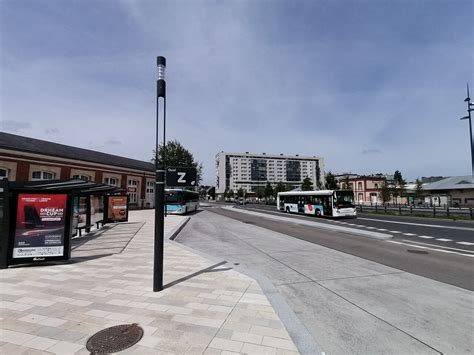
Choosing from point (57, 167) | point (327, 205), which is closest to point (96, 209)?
point (57, 167)

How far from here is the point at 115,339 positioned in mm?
3652

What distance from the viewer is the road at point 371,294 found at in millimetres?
3846

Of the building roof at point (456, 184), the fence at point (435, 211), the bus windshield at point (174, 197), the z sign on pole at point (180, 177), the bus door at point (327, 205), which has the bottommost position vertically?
the fence at point (435, 211)

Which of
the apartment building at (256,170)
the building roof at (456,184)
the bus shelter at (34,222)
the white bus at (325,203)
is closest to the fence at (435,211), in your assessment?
the white bus at (325,203)

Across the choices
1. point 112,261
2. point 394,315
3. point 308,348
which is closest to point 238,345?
point 308,348

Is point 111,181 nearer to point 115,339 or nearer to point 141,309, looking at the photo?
point 141,309

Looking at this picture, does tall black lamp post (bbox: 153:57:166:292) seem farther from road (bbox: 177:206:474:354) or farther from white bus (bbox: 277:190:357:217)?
white bus (bbox: 277:190:357:217)

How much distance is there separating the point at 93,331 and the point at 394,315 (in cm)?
487

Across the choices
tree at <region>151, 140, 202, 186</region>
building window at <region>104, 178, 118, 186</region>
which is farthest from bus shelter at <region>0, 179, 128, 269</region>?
tree at <region>151, 140, 202, 186</region>

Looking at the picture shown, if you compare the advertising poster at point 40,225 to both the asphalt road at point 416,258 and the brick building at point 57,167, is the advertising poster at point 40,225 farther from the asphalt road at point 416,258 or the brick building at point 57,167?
the brick building at point 57,167

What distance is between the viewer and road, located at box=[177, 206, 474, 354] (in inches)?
151

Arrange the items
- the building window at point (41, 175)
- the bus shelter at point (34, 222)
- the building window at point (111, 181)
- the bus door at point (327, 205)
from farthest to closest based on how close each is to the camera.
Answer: the building window at point (111, 181), the building window at point (41, 175), the bus door at point (327, 205), the bus shelter at point (34, 222)

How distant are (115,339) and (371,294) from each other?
16.2 feet

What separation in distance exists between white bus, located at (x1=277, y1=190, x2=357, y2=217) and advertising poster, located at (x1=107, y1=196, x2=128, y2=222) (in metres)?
18.7
